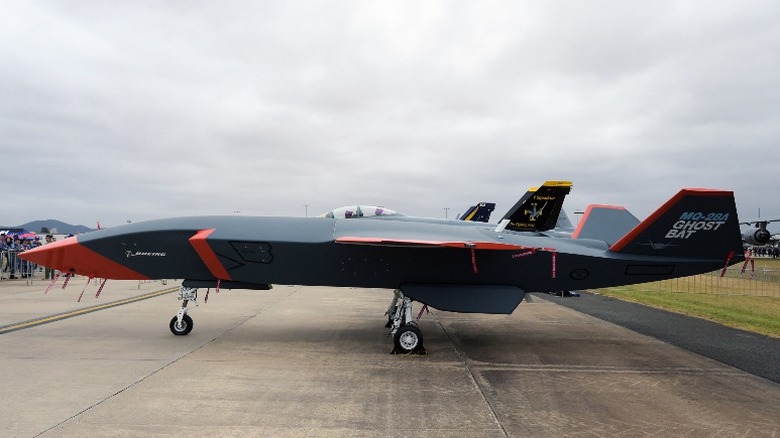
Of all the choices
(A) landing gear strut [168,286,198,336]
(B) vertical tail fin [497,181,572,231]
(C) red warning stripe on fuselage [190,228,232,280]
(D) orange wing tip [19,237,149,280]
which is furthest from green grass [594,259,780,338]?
(D) orange wing tip [19,237,149,280]

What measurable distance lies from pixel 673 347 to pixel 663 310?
693 centimetres

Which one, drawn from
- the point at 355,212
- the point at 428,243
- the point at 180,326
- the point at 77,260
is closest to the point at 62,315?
the point at 77,260

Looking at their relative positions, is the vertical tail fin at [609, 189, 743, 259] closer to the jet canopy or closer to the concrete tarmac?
the concrete tarmac

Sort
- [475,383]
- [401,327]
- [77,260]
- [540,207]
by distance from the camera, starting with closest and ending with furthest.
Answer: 1. [475,383]
2. [401,327]
3. [77,260]
4. [540,207]

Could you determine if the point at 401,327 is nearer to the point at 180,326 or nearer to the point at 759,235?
the point at 180,326

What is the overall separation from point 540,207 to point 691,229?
14.3m

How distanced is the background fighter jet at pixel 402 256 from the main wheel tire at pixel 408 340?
0.55ft

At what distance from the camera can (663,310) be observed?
16.7 m

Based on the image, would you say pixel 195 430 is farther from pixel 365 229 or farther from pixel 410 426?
pixel 365 229

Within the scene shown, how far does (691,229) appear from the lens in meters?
10.1

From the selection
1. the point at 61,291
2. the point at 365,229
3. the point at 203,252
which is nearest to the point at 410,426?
the point at 365,229

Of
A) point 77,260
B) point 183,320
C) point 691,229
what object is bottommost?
point 183,320

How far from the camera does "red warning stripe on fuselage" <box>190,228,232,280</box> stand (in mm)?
10047

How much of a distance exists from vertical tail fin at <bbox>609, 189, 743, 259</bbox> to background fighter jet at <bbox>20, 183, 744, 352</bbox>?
0.07 ft
